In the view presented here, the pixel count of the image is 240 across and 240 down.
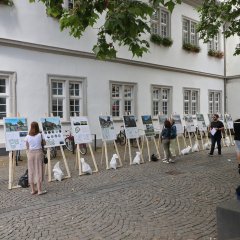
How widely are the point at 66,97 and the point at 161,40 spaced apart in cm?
741

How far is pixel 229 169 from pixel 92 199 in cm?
515

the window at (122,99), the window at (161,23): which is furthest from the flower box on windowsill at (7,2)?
the window at (161,23)

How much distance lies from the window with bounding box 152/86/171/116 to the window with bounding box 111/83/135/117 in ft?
5.97

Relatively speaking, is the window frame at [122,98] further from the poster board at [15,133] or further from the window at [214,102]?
the poster board at [15,133]

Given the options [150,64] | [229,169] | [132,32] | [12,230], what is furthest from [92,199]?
[150,64]

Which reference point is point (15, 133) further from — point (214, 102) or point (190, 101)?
point (214, 102)

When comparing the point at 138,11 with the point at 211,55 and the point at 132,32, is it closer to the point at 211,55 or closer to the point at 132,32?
the point at 132,32

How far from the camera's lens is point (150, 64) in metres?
19.5

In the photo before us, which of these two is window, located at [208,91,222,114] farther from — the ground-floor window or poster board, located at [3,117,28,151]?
poster board, located at [3,117,28,151]

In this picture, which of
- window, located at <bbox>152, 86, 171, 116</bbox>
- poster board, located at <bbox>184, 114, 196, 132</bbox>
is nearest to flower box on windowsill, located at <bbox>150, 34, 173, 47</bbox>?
window, located at <bbox>152, 86, 171, 116</bbox>

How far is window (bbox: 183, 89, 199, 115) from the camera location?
2283cm

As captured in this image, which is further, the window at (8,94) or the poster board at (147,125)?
the window at (8,94)

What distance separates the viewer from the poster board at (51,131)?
9571mm

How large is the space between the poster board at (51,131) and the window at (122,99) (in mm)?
8049
